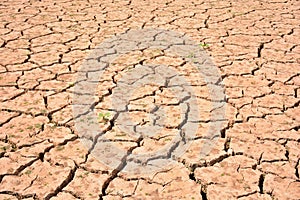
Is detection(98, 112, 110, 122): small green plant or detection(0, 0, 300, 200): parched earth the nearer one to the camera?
detection(0, 0, 300, 200): parched earth

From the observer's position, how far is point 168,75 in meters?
3.01

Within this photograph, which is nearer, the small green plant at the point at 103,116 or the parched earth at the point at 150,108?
the parched earth at the point at 150,108

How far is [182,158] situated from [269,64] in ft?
4.89

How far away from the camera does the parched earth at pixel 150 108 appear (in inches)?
75.1

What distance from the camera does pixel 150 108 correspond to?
2.56 metres

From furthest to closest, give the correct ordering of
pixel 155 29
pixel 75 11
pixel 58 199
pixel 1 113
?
pixel 75 11, pixel 155 29, pixel 1 113, pixel 58 199

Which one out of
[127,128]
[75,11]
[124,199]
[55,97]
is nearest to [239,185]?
[124,199]

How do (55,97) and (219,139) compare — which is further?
(55,97)

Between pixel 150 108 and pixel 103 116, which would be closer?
pixel 103 116

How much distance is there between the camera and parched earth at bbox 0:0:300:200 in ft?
6.26

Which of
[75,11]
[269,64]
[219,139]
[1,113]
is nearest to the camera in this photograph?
[219,139]

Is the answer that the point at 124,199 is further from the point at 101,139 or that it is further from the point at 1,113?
the point at 1,113

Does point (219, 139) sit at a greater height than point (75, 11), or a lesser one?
lesser

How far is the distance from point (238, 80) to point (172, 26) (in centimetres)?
140
